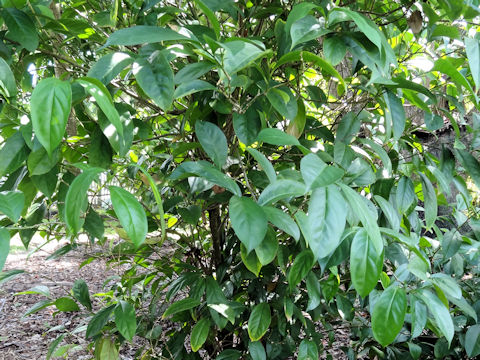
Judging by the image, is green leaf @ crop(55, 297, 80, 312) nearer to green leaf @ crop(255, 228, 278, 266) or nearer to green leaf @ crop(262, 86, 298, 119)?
green leaf @ crop(255, 228, 278, 266)

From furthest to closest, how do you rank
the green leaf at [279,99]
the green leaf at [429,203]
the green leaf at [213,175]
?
the green leaf at [429,203] → the green leaf at [279,99] → the green leaf at [213,175]

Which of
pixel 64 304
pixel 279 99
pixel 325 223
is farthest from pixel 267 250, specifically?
pixel 64 304

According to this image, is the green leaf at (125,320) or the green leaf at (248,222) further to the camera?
the green leaf at (125,320)

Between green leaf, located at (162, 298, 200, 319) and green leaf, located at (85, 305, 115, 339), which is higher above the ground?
green leaf, located at (162, 298, 200, 319)

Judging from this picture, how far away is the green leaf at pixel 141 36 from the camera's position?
1.94 feet

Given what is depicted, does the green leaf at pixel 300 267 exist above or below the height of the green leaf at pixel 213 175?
below

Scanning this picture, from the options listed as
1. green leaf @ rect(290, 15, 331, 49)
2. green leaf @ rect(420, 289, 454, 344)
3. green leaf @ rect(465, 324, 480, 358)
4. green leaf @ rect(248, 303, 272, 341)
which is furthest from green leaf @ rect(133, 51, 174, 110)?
green leaf @ rect(465, 324, 480, 358)

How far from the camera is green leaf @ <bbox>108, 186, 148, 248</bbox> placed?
0.52 m

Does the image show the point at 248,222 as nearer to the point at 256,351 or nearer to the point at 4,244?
the point at 4,244

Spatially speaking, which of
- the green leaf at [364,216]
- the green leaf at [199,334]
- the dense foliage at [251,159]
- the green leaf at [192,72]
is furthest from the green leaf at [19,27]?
the green leaf at [199,334]

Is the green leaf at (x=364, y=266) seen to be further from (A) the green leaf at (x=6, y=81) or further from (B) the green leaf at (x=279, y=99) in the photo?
(A) the green leaf at (x=6, y=81)

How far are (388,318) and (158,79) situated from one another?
22.9 inches

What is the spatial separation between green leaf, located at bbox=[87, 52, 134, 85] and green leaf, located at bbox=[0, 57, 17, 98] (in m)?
0.13

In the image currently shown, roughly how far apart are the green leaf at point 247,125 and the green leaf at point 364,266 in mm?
346
